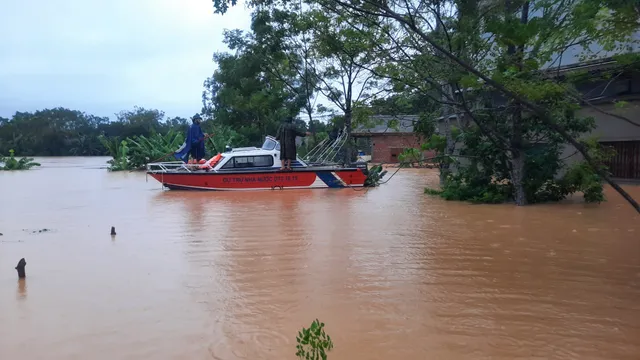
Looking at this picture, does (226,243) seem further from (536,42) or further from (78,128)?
(78,128)

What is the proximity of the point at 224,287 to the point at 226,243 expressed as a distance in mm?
2668

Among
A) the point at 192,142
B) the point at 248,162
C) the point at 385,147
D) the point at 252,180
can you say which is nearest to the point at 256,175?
the point at 252,180

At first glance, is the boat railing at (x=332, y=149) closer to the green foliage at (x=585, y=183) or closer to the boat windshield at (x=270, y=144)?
the boat windshield at (x=270, y=144)

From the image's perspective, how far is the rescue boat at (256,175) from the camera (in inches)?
694

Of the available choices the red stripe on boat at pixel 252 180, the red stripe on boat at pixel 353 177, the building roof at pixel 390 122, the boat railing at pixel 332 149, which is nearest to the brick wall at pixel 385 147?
the boat railing at pixel 332 149

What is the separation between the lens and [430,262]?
7.45m

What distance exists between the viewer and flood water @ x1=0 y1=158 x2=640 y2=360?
15.4 ft

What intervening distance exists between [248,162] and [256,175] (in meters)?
0.57

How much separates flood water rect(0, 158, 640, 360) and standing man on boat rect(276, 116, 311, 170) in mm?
5469

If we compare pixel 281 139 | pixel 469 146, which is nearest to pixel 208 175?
pixel 281 139

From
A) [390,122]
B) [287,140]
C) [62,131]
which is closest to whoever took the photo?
[390,122]

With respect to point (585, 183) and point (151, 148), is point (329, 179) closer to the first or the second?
point (585, 183)

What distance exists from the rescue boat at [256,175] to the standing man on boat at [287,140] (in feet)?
0.77

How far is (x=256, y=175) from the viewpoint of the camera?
1761 cm
